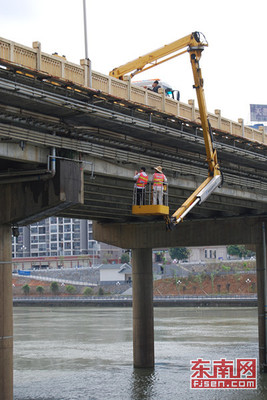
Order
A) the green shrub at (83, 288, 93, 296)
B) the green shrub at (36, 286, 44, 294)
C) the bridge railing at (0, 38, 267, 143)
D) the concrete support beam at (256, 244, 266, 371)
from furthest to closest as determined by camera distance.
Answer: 1. the green shrub at (36, 286, 44, 294)
2. the green shrub at (83, 288, 93, 296)
3. the concrete support beam at (256, 244, 266, 371)
4. the bridge railing at (0, 38, 267, 143)

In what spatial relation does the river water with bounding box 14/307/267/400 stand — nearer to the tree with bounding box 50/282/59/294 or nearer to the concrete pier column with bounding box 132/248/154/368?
the concrete pier column with bounding box 132/248/154/368

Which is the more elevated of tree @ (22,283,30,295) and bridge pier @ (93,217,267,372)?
bridge pier @ (93,217,267,372)

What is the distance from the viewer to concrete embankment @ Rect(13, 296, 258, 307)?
130125 millimetres

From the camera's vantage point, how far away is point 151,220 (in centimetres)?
4625

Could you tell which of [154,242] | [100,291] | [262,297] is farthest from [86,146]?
[100,291]

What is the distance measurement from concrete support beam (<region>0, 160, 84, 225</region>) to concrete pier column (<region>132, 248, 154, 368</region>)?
64.4ft

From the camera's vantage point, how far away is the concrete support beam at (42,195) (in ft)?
85.6

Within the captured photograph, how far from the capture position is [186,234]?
48469mm

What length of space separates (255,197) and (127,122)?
16234 millimetres

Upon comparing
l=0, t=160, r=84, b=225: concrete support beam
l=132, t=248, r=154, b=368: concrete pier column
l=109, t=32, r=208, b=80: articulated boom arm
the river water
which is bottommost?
the river water

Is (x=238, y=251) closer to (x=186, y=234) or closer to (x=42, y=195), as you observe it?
(x=186, y=234)

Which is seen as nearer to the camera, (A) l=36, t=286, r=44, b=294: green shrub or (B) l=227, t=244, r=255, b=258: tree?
(A) l=36, t=286, r=44, b=294: green shrub

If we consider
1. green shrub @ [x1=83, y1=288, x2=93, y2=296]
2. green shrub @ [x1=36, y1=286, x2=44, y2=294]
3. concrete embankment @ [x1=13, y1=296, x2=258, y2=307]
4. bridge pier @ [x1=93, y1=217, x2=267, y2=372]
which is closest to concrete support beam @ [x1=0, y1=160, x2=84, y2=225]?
bridge pier @ [x1=93, y1=217, x2=267, y2=372]

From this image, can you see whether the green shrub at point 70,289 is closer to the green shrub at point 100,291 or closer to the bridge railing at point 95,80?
the green shrub at point 100,291
